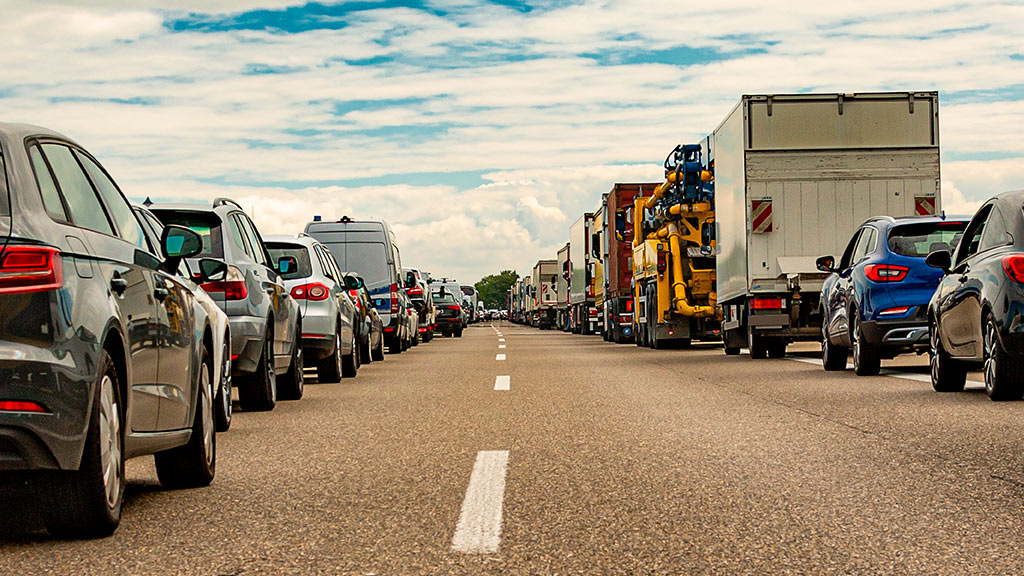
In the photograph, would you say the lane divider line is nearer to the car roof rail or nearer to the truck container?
the car roof rail

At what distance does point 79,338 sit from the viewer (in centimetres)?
449

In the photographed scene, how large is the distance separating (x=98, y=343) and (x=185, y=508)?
1.42m

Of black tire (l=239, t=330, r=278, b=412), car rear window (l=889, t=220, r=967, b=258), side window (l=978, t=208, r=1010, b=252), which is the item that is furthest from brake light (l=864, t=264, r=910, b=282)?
black tire (l=239, t=330, r=278, b=412)

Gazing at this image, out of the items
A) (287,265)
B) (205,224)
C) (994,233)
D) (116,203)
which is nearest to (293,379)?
(287,265)

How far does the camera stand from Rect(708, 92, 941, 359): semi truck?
18.5 meters

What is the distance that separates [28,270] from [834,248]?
15.6m

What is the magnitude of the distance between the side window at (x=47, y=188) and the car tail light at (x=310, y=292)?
8.95 m

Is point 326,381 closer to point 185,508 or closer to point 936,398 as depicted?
point 936,398

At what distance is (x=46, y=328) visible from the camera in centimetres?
438

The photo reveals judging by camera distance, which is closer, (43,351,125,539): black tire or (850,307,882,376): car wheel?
(43,351,125,539): black tire

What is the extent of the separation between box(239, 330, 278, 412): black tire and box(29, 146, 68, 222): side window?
5.55 metres

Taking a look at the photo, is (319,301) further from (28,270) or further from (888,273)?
(28,270)

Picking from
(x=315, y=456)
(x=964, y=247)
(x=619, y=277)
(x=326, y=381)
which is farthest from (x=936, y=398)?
(x=619, y=277)

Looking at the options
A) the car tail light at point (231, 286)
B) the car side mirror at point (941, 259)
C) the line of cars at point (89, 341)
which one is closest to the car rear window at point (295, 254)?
the car tail light at point (231, 286)
